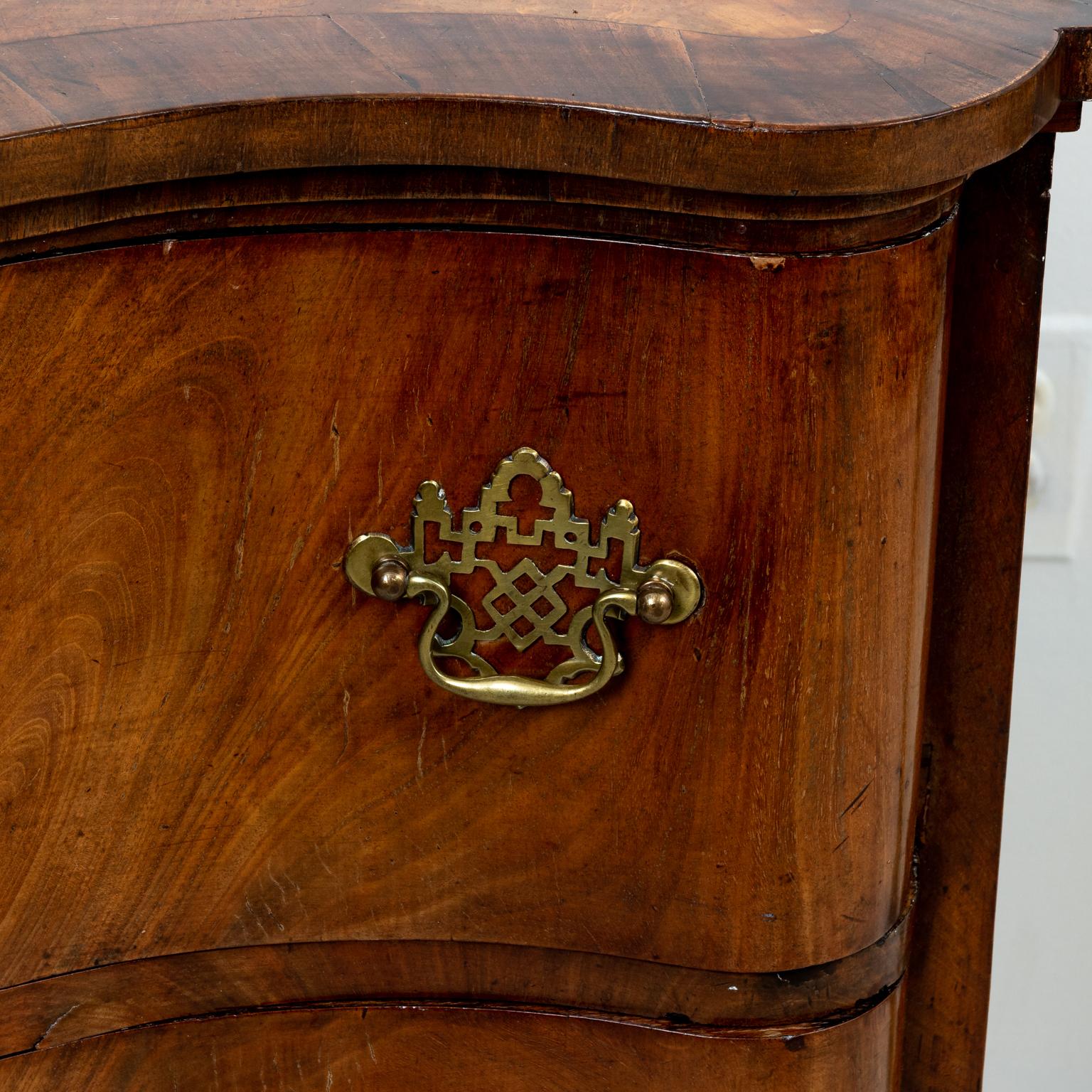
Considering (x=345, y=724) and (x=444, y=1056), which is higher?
(x=345, y=724)

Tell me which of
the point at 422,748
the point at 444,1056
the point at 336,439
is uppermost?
the point at 336,439

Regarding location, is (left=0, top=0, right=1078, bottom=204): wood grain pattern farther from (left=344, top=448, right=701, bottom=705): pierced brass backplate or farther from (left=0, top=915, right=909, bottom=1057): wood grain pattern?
(left=0, top=915, right=909, bottom=1057): wood grain pattern

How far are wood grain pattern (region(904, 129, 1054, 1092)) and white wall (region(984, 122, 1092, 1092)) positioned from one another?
0.53 m

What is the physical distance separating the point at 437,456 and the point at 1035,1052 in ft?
3.50

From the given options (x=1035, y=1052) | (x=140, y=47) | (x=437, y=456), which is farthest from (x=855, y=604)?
(x=1035, y=1052)

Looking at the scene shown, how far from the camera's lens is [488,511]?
1.80ft

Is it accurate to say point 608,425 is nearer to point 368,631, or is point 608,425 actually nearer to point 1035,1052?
point 368,631

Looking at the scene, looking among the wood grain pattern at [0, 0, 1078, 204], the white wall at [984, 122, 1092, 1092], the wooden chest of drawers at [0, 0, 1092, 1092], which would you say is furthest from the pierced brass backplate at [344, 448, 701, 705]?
the white wall at [984, 122, 1092, 1092]

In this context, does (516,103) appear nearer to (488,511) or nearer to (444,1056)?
(488,511)

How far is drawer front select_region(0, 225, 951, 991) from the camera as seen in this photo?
0.52 metres

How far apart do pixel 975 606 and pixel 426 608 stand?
0.26 metres

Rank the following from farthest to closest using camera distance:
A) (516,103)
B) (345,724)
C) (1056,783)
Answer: (1056,783) → (345,724) → (516,103)

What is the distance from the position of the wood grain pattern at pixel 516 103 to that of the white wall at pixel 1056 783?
643mm

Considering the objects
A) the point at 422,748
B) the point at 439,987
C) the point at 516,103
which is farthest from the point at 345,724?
the point at 516,103
